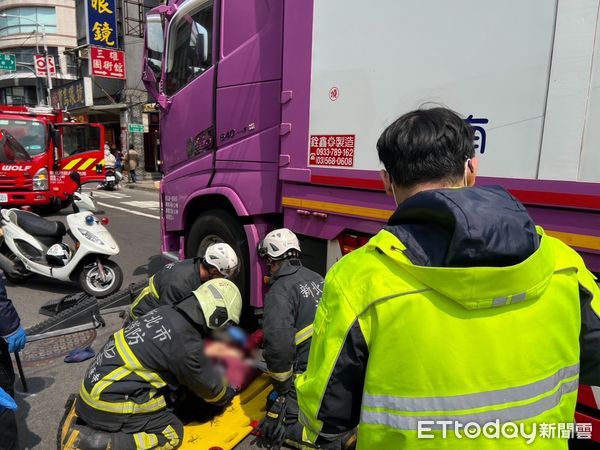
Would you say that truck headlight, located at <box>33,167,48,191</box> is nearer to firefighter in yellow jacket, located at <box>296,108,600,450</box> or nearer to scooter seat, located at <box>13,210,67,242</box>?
scooter seat, located at <box>13,210,67,242</box>

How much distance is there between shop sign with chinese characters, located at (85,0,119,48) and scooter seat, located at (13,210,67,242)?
1649 cm

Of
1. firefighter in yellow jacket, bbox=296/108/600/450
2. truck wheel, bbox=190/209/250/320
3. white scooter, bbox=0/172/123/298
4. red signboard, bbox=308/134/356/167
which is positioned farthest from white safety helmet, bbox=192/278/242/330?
white scooter, bbox=0/172/123/298

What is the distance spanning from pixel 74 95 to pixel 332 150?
23.9 m

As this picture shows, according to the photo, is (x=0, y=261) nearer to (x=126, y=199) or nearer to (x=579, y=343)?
(x=579, y=343)

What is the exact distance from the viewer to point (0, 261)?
17.4 feet

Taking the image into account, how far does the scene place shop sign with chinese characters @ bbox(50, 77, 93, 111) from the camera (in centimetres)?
2125

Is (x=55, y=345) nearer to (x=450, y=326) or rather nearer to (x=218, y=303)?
(x=218, y=303)

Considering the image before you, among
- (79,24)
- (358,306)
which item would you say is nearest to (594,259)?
(358,306)

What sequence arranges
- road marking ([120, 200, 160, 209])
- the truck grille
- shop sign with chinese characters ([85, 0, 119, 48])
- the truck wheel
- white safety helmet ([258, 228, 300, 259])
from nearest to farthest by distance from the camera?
1. white safety helmet ([258, 228, 300, 259])
2. the truck wheel
3. the truck grille
4. road marking ([120, 200, 160, 209])
5. shop sign with chinese characters ([85, 0, 119, 48])

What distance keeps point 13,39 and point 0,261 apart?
36.9m

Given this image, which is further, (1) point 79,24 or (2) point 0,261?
(1) point 79,24

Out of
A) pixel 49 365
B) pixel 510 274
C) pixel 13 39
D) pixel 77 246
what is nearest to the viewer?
pixel 510 274

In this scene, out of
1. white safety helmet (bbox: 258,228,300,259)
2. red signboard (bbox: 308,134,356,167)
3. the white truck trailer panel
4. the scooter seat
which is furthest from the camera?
the scooter seat

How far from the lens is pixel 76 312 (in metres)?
4.04
